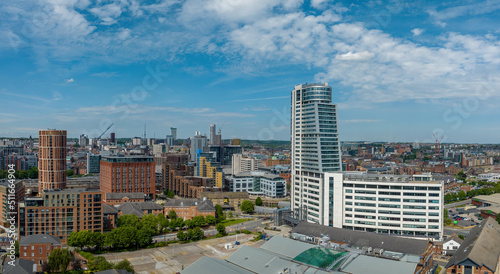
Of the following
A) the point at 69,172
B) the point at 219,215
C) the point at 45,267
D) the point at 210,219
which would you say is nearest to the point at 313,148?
the point at 210,219

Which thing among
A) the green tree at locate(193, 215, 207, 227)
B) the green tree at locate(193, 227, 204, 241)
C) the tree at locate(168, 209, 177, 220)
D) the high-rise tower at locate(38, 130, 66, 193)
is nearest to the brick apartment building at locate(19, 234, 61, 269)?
the green tree at locate(193, 227, 204, 241)

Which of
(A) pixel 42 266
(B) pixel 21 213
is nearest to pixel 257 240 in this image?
(A) pixel 42 266

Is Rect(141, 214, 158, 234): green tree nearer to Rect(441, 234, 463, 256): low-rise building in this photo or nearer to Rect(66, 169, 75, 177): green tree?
Rect(441, 234, 463, 256): low-rise building

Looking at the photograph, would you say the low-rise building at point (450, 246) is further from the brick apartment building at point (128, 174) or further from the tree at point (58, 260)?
the brick apartment building at point (128, 174)

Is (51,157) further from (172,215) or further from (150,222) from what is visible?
(150,222)

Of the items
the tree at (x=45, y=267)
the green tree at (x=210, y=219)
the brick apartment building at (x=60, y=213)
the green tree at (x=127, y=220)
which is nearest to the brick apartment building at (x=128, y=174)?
the green tree at (x=127, y=220)
